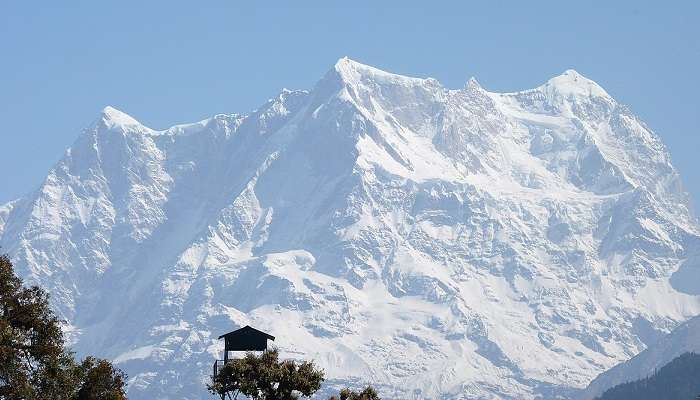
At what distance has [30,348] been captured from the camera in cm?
8788

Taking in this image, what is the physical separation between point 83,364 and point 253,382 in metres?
11.3

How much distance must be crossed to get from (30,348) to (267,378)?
18732mm

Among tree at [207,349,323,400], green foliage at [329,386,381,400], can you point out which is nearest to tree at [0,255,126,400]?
tree at [207,349,323,400]

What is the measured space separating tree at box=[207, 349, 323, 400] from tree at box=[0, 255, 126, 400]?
13.8 metres

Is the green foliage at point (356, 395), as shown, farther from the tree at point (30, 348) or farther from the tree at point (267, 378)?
the tree at point (30, 348)

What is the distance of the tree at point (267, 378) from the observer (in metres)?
101

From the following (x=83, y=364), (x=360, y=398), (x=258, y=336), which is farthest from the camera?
(x=258, y=336)

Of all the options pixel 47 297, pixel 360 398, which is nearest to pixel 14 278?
pixel 47 297

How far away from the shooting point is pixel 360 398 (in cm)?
10669

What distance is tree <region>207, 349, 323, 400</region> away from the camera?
101m

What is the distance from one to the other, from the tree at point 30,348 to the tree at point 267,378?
13.8 meters

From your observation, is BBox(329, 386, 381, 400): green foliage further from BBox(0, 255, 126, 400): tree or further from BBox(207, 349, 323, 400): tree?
BBox(0, 255, 126, 400): tree

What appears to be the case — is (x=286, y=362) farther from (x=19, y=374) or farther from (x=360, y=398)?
(x=19, y=374)

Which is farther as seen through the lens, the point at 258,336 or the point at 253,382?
the point at 258,336
